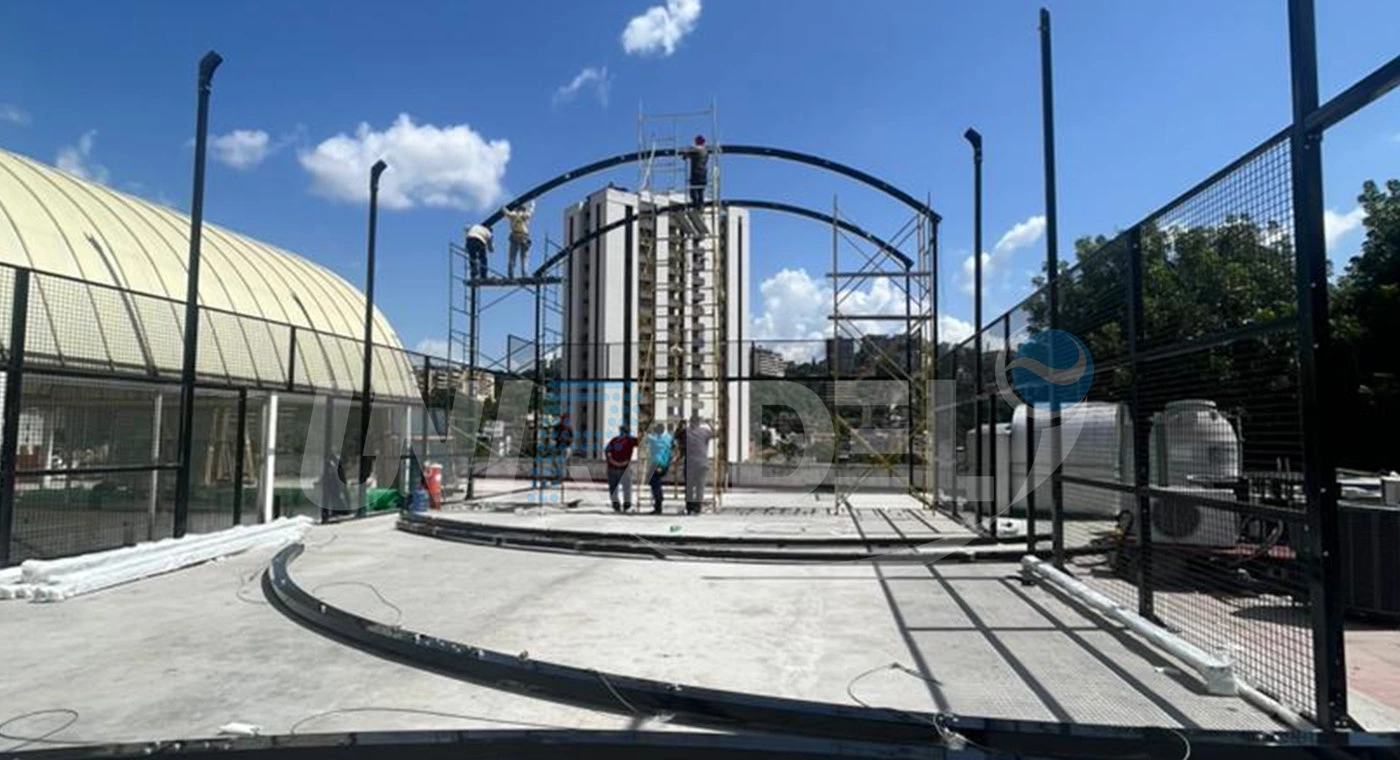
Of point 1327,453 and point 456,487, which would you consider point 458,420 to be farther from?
point 1327,453

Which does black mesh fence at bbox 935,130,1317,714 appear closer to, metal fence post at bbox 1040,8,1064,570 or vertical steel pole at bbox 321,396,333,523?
metal fence post at bbox 1040,8,1064,570

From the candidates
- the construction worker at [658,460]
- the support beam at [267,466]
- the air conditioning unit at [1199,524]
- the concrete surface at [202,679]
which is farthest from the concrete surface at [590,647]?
the construction worker at [658,460]

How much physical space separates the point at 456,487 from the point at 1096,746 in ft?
59.5

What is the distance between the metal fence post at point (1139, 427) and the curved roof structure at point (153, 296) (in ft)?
36.4

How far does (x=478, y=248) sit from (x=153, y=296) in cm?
953

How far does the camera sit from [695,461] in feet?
50.3

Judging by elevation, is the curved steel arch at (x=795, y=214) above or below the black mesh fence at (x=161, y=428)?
above

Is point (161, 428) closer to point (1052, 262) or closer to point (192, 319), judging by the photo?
point (192, 319)

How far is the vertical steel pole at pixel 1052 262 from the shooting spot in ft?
26.0

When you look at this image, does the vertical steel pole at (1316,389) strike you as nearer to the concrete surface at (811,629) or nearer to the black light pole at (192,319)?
the concrete surface at (811,629)

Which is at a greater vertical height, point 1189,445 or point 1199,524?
point 1189,445

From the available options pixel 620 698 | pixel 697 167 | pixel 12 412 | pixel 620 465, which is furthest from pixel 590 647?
pixel 697 167

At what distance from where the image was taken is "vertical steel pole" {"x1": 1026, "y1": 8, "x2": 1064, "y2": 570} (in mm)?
7934

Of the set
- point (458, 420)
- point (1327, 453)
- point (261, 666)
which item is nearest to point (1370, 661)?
point (1327, 453)
